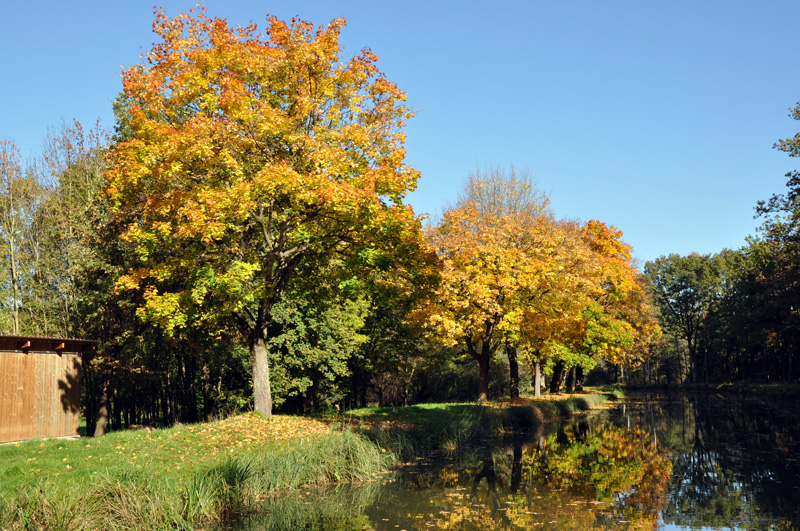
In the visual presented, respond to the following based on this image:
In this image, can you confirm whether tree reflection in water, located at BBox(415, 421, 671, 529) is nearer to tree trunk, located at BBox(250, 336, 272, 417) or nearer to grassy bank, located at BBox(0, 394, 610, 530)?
grassy bank, located at BBox(0, 394, 610, 530)

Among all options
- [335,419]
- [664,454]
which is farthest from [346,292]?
[664,454]

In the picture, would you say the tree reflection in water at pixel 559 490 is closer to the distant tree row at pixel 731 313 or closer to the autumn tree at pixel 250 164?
the autumn tree at pixel 250 164

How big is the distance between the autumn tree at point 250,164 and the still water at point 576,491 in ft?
23.6

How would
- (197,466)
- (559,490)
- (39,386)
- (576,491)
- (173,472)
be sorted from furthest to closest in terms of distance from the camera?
(39,386) < (559,490) < (576,491) < (197,466) < (173,472)

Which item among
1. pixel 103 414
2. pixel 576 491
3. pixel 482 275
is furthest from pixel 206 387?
pixel 576 491

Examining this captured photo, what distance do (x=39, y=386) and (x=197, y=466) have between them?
28.8 feet

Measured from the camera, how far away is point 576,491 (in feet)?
43.5

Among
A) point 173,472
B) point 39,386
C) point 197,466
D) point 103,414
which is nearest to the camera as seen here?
point 173,472

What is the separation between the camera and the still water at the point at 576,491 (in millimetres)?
10781

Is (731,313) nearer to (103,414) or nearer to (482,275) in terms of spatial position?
(482,275)

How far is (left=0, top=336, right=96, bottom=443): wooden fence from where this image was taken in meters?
17.4

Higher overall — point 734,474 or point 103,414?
point 103,414

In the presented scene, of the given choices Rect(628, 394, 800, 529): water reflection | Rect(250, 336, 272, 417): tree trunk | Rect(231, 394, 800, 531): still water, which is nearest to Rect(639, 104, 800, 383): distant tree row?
Rect(628, 394, 800, 529): water reflection

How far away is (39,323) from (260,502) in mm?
20131
